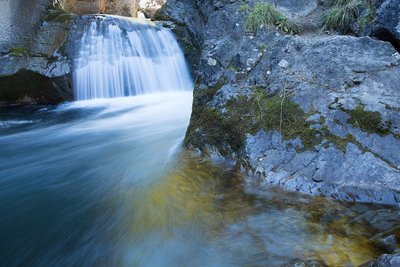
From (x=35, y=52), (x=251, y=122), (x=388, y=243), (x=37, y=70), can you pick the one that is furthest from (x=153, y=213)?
(x=35, y=52)

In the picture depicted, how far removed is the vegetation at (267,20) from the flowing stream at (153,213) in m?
2.24

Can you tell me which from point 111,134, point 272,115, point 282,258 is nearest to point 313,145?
point 272,115

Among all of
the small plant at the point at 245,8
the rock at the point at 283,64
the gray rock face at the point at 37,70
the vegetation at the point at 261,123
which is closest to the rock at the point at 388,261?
the vegetation at the point at 261,123

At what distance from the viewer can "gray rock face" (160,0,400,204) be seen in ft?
10.2

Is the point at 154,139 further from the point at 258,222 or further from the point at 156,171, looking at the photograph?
the point at 258,222

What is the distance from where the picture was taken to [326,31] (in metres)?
5.06

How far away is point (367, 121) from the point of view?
3344 millimetres

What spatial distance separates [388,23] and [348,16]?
2.75ft

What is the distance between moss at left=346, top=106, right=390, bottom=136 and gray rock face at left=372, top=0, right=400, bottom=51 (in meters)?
1.40

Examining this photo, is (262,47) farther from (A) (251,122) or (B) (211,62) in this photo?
(A) (251,122)

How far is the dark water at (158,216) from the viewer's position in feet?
8.33

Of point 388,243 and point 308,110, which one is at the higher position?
point 308,110

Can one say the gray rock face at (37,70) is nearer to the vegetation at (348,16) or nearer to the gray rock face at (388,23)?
the vegetation at (348,16)

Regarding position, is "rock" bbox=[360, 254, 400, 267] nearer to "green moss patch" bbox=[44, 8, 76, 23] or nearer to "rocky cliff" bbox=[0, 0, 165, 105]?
"rocky cliff" bbox=[0, 0, 165, 105]
